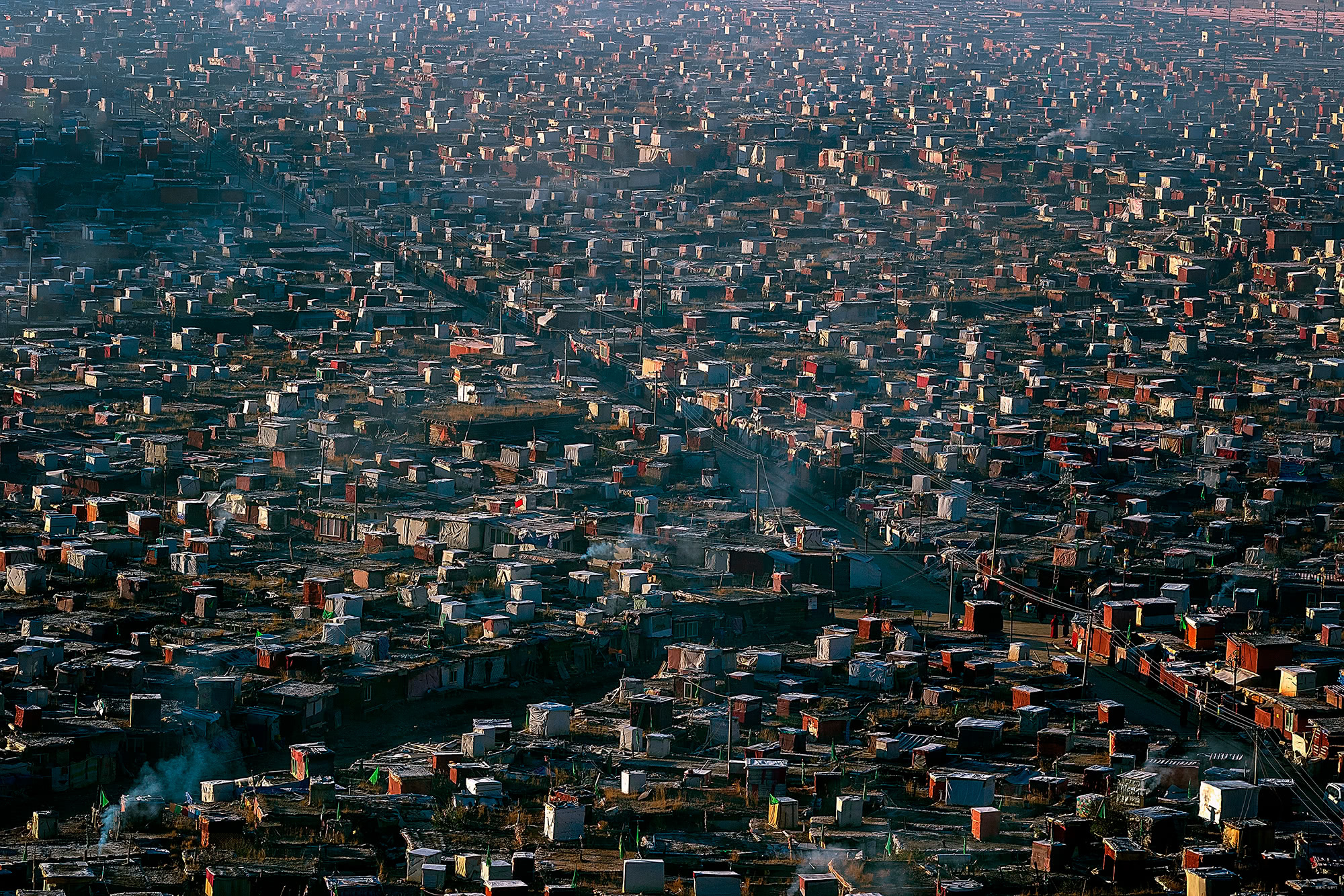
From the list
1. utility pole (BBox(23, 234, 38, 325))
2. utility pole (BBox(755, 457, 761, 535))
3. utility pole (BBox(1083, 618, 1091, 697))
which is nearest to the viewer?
utility pole (BBox(1083, 618, 1091, 697))

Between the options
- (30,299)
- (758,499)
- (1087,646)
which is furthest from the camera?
(30,299)

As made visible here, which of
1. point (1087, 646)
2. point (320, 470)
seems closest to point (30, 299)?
point (320, 470)

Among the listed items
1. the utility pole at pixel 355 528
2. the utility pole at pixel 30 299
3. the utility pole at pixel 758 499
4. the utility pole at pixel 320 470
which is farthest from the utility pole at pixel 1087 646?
the utility pole at pixel 30 299

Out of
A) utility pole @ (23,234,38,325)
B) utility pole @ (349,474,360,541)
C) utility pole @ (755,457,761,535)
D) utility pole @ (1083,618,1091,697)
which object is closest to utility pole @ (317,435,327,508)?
A: utility pole @ (349,474,360,541)

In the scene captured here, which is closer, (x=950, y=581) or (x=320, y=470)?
(x=950, y=581)

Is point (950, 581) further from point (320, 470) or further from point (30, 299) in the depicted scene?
point (30, 299)

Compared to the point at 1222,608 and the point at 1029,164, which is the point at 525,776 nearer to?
the point at 1222,608

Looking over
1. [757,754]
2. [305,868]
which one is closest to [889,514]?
[757,754]

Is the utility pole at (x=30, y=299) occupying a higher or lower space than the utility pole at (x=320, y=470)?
lower

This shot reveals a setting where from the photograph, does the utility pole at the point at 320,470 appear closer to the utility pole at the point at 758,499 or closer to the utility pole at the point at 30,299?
the utility pole at the point at 758,499

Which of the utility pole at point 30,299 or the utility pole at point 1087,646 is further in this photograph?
the utility pole at point 30,299

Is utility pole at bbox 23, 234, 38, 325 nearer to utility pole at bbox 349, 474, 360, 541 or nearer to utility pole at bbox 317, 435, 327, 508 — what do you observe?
utility pole at bbox 317, 435, 327, 508
